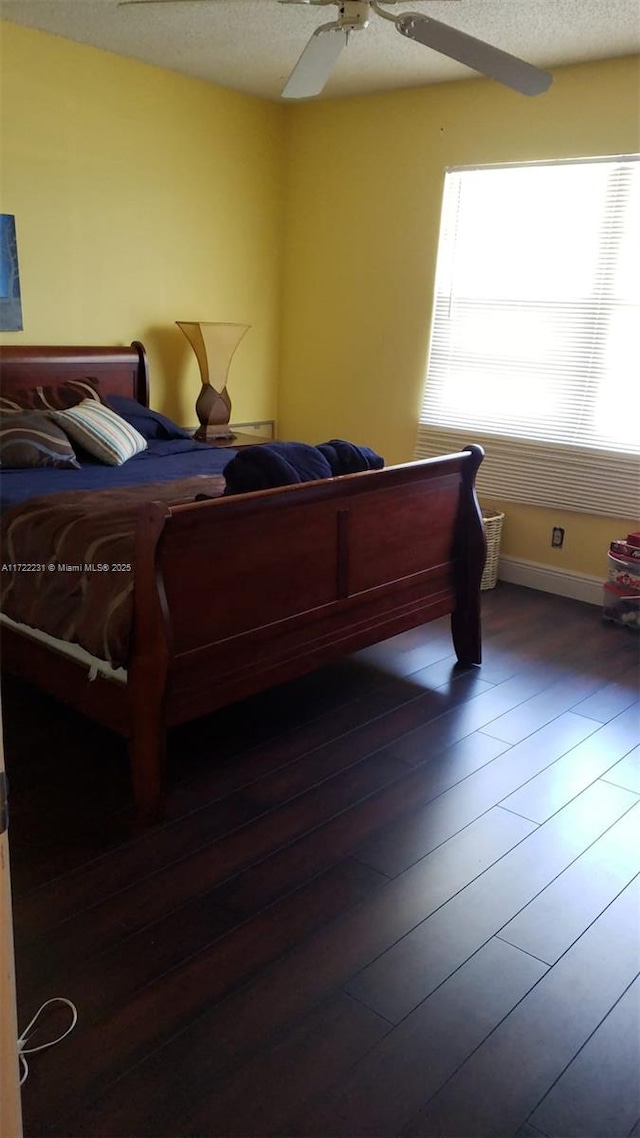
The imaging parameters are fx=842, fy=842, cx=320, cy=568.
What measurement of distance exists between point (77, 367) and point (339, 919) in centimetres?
309

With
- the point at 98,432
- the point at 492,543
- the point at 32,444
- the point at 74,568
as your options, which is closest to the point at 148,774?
the point at 74,568

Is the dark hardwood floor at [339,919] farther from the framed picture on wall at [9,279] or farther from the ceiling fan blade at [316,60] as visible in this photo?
the ceiling fan blade at [316,60]

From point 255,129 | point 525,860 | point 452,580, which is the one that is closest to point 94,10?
point 255,129

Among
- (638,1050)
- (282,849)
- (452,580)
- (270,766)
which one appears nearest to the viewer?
(638,1050)

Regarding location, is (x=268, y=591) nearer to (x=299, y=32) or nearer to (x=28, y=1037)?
(x=28, y=1037)

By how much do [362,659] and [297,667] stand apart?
0.81 meters

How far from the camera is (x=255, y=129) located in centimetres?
483

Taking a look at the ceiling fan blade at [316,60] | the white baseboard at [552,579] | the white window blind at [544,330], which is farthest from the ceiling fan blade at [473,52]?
the white baseboard at [552,579]

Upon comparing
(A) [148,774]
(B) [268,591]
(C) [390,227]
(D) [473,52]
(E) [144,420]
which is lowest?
(A) [148,774]

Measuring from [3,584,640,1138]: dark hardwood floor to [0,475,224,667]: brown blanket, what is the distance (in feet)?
1.54

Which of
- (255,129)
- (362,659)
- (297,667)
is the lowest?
(362,659)

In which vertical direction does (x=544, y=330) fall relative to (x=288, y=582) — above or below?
above

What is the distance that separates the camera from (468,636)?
11.4 feet

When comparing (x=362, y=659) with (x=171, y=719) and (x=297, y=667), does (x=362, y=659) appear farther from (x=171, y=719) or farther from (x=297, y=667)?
(x=171, y=719)
